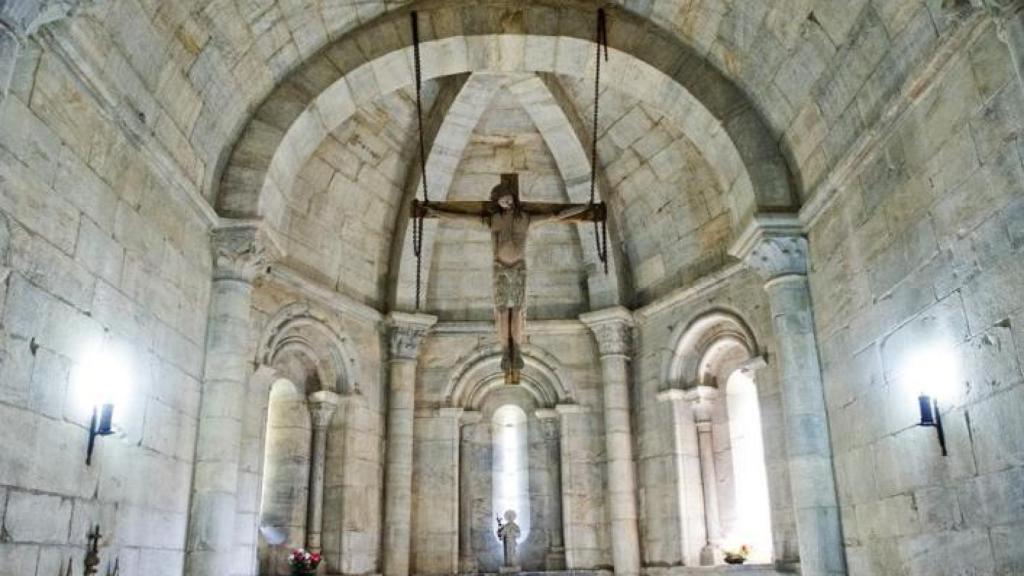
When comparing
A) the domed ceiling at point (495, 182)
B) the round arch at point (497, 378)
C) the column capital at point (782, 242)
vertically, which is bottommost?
the round arch at point (497, 378)

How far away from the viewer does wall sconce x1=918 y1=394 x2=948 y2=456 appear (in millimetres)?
6449

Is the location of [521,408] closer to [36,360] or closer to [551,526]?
[551,526]

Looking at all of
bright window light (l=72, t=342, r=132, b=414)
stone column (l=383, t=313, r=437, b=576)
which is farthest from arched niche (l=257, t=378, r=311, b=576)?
bright window light (l=72, t=342, r=132, b=414)

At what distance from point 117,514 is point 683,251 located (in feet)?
26.6

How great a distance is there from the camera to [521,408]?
13.4m

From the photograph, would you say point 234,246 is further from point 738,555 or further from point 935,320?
point 738,555

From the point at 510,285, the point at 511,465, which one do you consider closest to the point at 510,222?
the point at 510,285

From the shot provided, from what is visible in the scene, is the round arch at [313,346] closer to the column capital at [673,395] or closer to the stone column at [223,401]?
the stone column at [223,401]

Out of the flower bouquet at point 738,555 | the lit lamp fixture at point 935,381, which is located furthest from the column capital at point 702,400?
the lit lamp fixture at point 935,381

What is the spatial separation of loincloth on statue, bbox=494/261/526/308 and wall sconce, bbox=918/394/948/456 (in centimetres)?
431

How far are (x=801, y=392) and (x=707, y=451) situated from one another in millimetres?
3326

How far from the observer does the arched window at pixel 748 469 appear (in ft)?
36.4

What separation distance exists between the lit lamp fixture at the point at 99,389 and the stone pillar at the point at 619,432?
7031 millimetres

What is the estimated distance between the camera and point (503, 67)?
33.9 feet
